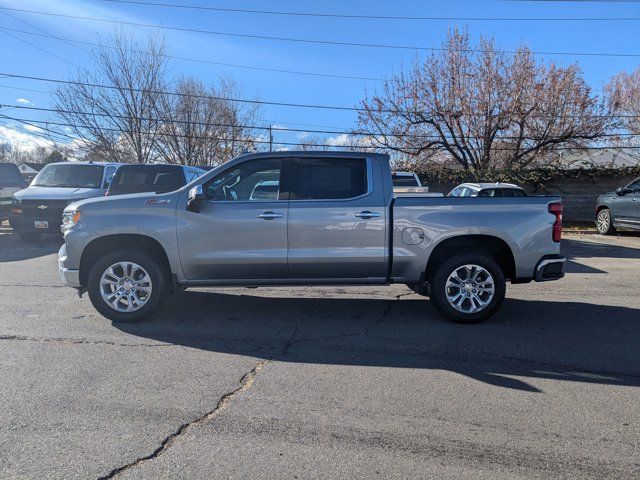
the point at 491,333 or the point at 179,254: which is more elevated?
the point at 179,254

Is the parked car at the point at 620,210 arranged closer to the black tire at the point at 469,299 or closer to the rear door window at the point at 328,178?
the black tire at the point at 469,299

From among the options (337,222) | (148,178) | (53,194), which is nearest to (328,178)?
(337,222)

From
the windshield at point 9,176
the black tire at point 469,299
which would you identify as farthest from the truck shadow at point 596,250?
the windshield at point 9,176

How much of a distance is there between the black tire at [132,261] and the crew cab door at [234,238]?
13.7 inches

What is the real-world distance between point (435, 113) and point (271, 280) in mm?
19743

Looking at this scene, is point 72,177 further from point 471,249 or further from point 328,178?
point 471,249

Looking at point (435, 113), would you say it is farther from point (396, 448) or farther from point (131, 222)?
point (396, 448)

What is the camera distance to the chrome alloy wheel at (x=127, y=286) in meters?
5.88

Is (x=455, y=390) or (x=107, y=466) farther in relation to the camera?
→ (x=455, y=390)

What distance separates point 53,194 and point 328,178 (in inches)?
368

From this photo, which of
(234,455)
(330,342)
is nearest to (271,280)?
(330,342)

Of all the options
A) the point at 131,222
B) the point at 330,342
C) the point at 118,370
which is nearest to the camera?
the point at 118,370

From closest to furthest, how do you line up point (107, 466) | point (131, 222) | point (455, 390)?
point (107, 466), point (455, 390), point (131, 222)

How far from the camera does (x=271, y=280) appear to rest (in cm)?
593
